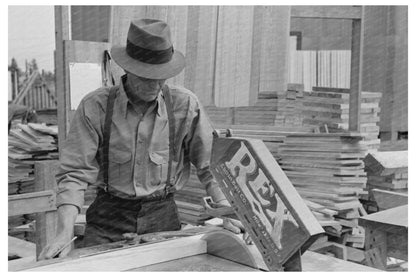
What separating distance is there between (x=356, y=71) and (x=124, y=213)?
9.98 feet

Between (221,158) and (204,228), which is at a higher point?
(221,158)

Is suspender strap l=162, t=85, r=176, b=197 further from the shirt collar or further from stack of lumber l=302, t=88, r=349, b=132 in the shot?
stack of lumber l=302, t=88, r=349, b=132

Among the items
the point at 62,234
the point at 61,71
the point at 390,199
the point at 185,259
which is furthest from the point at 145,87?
the point at 390,199

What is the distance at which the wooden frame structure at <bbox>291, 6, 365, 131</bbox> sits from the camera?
5.34m

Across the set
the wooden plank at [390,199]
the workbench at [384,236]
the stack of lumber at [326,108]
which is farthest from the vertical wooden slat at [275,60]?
the workbench at [384,236]

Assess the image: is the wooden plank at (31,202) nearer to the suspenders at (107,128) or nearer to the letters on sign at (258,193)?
the suspenders at (107,128)

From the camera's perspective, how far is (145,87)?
10.1 ft

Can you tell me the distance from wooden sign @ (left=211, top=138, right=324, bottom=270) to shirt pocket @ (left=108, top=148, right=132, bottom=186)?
102 centimetres

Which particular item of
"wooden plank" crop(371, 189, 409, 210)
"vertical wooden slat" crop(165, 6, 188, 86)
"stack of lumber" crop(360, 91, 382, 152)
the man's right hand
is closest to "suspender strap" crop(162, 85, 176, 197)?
the man's right hand

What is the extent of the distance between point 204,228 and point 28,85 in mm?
9907

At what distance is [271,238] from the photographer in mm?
2014

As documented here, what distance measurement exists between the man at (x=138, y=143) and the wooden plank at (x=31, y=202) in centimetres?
64
